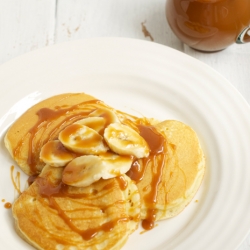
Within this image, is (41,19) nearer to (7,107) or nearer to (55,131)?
(7,107)

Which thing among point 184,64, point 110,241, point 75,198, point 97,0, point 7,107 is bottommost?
point 110,241

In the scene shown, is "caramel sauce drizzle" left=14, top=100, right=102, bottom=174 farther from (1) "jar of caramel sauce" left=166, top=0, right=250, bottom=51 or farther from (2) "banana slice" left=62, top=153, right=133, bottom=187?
(1) "jar of caramel sauce" left=166, top=0, right=250, bottom=51

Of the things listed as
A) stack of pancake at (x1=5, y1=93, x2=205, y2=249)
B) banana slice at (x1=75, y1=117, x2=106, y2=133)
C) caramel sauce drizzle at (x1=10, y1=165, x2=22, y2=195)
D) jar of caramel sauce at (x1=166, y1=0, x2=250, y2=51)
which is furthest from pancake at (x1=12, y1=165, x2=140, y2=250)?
jar of caramel sauce at (x1=166, y1=0, x2=250, y2=51)

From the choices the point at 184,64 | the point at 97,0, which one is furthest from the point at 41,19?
the point at 184,64

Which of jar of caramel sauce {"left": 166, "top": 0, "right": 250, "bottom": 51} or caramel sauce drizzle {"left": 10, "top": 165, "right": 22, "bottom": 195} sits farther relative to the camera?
jar of caramel sauce {"left": 166, "top": 0, "right": 250, "bottom": 51}

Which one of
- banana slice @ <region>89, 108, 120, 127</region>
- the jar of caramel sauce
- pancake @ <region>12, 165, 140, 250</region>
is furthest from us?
the jar of caramel sauce

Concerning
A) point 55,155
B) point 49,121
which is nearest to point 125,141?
point 55,155

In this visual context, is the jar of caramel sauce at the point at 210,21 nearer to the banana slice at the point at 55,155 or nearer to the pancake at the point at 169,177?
the pancake at the point at 169,177
